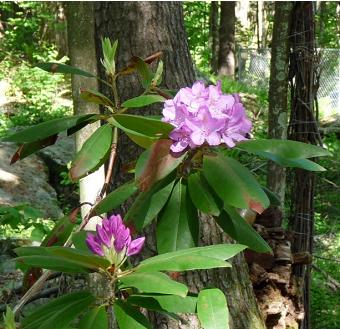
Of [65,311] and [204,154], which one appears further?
[204,154]

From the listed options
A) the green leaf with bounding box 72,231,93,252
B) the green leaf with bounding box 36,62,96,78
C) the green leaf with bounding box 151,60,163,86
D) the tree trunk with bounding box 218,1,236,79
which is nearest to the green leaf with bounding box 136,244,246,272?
the green leaf with bounding box 72,231,93,252

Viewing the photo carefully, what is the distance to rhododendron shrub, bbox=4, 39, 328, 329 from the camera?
1117 millimetres

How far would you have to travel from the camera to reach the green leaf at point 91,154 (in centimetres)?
141

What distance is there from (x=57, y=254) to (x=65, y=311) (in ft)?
0.49

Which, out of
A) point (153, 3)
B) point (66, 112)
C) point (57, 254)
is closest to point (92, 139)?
point (57, 254)

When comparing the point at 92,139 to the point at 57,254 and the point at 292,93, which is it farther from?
the point at 292,93

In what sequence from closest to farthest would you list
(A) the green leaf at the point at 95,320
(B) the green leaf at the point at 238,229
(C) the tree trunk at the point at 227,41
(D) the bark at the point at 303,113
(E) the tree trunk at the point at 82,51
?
(A) the green leaf at the point at 95,320 < (B) the green leaf at the point at 238,229 < (D) the bark at the point at 303,113 < (E) the tree trunk at the point at 82,51 < (C) the tree trunk at the point at 227,41

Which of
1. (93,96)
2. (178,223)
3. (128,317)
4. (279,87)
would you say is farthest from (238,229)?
(279,87)

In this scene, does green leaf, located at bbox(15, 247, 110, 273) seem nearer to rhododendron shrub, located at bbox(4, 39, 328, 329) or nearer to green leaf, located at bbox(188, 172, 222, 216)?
rhododendron shrub, located at bbox(4, 39, 328, 329)

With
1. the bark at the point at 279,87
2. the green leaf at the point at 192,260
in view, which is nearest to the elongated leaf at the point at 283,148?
the green leaf at the point at 192,260

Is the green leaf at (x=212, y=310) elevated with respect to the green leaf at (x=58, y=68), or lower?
lower

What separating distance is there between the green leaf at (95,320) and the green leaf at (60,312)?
3 cm

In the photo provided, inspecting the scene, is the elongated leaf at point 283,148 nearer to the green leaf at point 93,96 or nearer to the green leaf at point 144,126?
the green leaf at point 144,126

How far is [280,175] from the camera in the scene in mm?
4172
